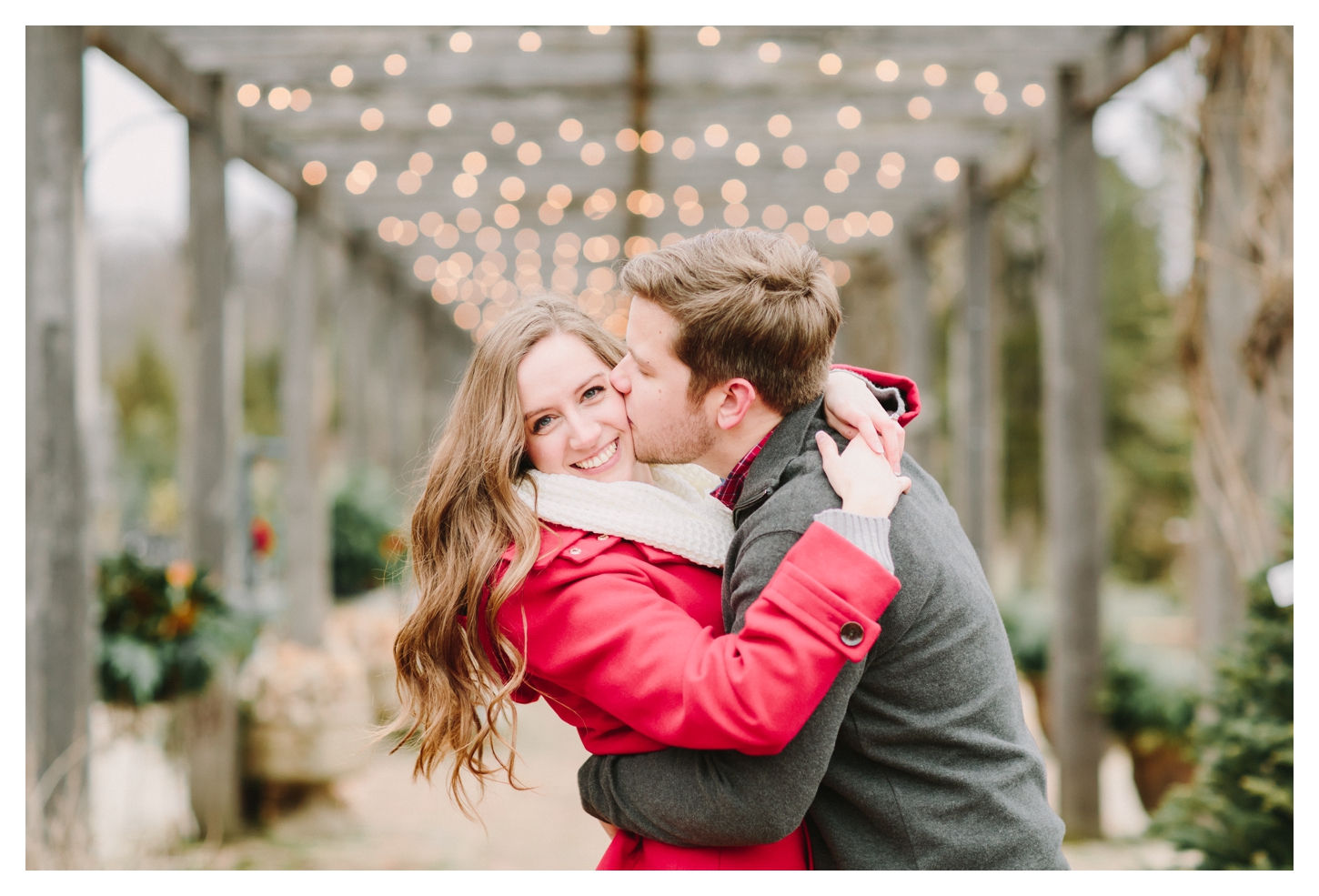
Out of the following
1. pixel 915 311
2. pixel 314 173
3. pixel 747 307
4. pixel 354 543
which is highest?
pixel 314 173

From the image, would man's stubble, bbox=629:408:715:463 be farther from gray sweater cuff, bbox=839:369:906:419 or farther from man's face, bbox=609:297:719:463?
gray sweater cuff, bbox=839:369:906:419

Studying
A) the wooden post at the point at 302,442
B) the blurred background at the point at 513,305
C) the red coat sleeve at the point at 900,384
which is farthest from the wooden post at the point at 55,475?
the wooden post at the point at 302,442

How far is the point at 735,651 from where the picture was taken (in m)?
1.51

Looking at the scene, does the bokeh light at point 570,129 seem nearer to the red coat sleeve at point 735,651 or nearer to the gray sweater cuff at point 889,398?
the gray sweater cuff at point 889,398

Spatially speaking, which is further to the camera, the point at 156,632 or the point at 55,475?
the point at 156,632

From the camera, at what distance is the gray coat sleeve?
1497 millimetres

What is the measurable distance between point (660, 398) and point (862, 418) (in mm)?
334

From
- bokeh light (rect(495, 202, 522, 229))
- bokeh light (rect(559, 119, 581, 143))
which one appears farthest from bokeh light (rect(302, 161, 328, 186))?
bokeh light (rect(559, 119, 581, 143))

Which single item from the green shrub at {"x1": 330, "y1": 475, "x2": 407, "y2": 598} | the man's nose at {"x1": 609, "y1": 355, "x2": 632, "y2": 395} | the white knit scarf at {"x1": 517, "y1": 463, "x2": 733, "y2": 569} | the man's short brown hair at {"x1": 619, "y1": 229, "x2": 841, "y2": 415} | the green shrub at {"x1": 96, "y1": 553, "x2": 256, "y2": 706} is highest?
the man's short brown hair at {"x1": 619, "y1": 229, "x2": 841, "y2": 415}

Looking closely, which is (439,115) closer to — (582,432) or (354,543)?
(354,543)

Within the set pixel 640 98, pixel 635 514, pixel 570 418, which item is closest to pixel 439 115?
pixel 640 98

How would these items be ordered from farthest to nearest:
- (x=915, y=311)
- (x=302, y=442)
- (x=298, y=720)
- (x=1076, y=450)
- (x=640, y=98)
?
(x=915, y=311), (x=302, y=442), (x=298, y=720), (x=640, y=98), (x=1076, y=450)

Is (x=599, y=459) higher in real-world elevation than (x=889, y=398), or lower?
lower

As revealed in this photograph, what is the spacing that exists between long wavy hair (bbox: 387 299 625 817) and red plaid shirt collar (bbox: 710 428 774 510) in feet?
1.12
